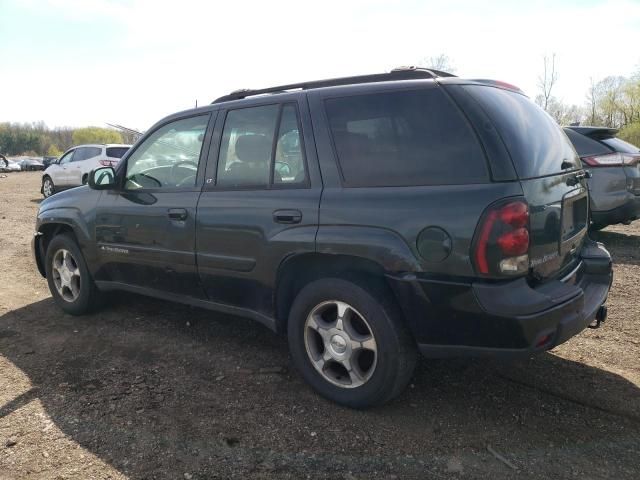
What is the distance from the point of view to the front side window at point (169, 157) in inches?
147

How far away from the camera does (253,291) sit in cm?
333

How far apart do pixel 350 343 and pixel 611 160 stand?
5.46 meters

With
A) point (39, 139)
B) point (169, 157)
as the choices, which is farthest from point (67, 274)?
point (39, 139)

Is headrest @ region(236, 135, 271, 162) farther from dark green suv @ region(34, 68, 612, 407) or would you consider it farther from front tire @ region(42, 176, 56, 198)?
front tire @ region(42, 176, 56, 198)

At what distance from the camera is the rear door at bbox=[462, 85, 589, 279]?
2.54 m

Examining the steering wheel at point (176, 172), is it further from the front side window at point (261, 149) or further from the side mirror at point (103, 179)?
the side mirror at point (103, 179)

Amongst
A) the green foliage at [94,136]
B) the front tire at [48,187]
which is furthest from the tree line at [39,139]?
the front tire at [48,187]

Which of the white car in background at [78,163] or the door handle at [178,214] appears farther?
the white car in background at [78,163]

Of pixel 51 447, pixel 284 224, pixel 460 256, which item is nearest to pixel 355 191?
pixel 284 224

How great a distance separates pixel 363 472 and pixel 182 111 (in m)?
2.87

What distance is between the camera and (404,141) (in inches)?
107

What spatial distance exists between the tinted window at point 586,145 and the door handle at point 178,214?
17.4 ft

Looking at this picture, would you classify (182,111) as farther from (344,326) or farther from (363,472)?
(363,472)

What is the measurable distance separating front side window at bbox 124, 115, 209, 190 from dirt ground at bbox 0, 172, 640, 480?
1.28 meters
